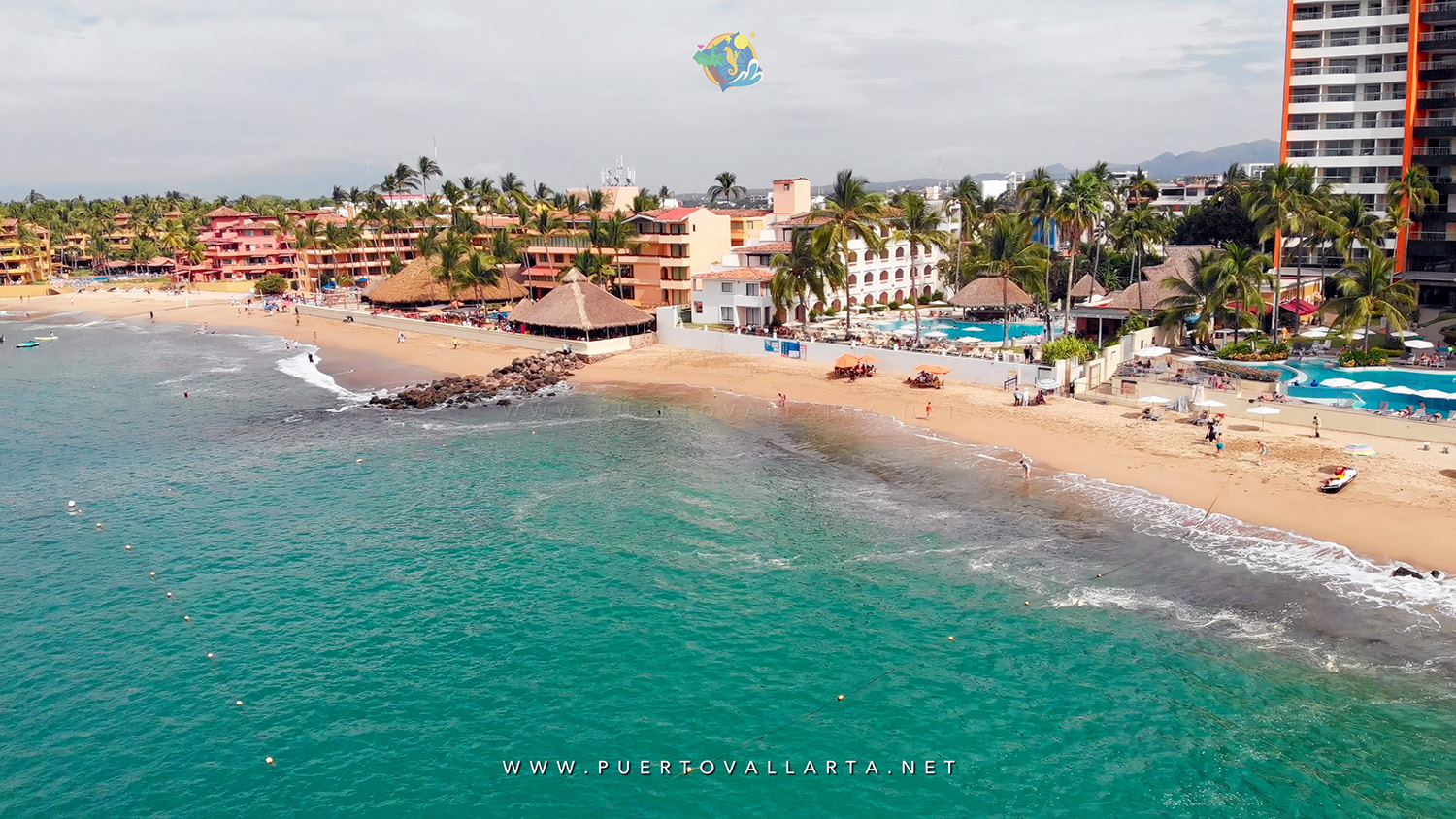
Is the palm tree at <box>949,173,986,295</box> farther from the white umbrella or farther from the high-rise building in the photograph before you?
the white umbrella

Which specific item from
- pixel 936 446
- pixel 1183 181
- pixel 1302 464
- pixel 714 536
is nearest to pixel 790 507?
pixel 714 536

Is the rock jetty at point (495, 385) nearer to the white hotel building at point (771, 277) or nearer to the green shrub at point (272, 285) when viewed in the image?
the white hotel building at point (771, 277)

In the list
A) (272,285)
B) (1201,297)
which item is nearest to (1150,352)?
(1201,297)

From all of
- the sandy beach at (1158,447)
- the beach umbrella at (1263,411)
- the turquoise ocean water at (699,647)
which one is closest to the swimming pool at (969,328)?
the sandy beach at (1158,447)

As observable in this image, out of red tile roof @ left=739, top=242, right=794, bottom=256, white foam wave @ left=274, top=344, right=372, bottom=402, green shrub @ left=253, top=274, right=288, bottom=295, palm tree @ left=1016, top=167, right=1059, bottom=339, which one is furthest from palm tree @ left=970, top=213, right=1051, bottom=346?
green shrub @ left=253, top=274, right=288, bottom=295

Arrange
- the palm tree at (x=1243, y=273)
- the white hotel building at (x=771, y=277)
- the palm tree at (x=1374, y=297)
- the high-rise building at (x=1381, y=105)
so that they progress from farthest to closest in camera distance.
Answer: the white hotel building at (x=771, y=277)
the high-rise building at (x=1381, y=105)
the palm tree at (x=1243, y=273)
the palm tree at (x=1374, y=297)

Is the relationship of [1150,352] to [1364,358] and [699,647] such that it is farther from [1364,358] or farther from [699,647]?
[699,647]

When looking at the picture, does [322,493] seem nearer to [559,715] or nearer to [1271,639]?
[559,715]
